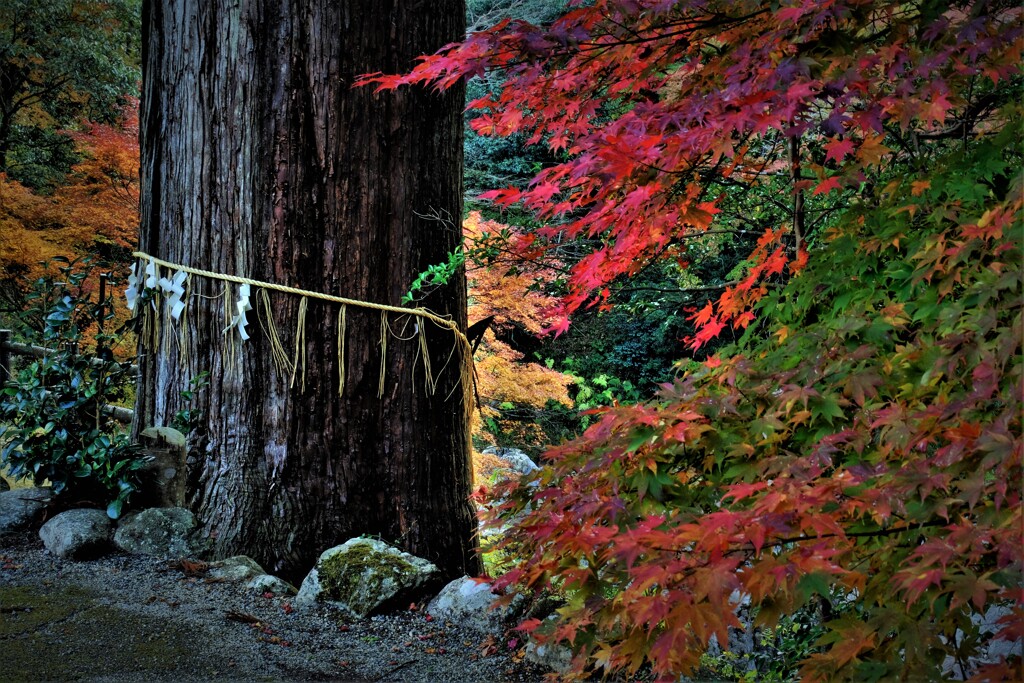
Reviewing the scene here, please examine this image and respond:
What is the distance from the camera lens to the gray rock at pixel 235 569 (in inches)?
108

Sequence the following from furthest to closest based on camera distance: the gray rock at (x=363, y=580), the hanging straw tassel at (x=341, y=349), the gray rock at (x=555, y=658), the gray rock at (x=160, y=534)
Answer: the hanging straw tassel at (x=341, y=349) < the gray rock at (x=160, y=534) < the gray rock at (x=363, y=580) < the gray rock at (x=555, y=658)

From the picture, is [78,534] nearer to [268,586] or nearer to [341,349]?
[268,586]

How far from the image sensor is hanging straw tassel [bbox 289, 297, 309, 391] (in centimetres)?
297

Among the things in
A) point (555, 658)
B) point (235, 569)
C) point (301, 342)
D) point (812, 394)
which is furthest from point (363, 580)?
point (812, 394)

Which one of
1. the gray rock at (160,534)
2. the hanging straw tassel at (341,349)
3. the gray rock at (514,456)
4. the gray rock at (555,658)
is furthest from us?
the gray rock at (514,456)

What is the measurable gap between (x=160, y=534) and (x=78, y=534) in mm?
265

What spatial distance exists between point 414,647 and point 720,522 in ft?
5.22

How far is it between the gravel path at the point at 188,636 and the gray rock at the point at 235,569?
0.04m

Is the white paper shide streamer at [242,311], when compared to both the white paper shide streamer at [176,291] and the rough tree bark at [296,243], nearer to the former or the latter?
the rough tree bark at [296,243]

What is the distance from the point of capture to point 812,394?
155 centimetres

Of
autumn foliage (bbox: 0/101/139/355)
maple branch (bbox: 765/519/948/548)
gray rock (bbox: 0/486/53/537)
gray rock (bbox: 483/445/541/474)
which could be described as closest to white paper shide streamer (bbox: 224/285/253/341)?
gray rock (bbox: 0/486/53/537)

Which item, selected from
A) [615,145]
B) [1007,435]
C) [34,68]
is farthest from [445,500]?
[34,68]

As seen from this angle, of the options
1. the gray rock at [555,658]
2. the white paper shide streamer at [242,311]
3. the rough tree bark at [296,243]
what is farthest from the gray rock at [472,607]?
the white paper shide streamer at [242,311]

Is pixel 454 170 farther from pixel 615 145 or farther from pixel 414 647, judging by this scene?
pixel 414 647
